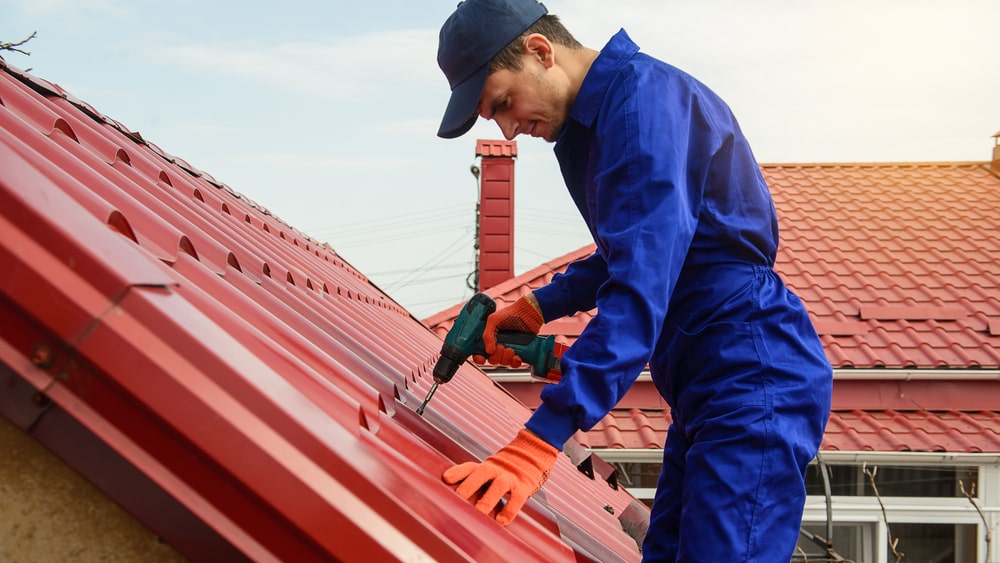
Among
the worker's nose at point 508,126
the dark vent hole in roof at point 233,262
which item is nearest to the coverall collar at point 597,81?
the worker's nose at point 508,126

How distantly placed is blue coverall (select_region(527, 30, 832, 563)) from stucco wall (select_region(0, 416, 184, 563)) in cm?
81

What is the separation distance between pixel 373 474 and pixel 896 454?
A: 21.6ft

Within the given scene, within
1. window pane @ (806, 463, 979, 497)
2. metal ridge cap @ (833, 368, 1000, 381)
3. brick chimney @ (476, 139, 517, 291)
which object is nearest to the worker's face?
metal ridge cap @ (833, 368, 1000, 381)

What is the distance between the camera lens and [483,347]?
9.34ft

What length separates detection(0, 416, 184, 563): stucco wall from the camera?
1.19 metres

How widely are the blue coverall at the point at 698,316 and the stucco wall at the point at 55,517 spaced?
81cm

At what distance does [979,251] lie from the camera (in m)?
9.24

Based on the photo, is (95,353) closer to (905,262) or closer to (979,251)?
(905,262)

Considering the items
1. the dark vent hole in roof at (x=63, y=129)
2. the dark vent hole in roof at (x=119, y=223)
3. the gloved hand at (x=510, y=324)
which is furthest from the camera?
the gloved hand at (x=510, y=324)

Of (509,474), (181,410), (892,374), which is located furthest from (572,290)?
(892,374)

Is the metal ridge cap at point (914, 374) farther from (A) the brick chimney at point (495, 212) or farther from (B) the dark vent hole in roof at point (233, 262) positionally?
(B) the dark vent hole in roof at point (233, 262)

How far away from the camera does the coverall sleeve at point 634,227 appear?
68.4 inches

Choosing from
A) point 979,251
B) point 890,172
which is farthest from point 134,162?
point 890,172

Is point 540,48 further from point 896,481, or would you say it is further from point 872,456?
point 896,481
